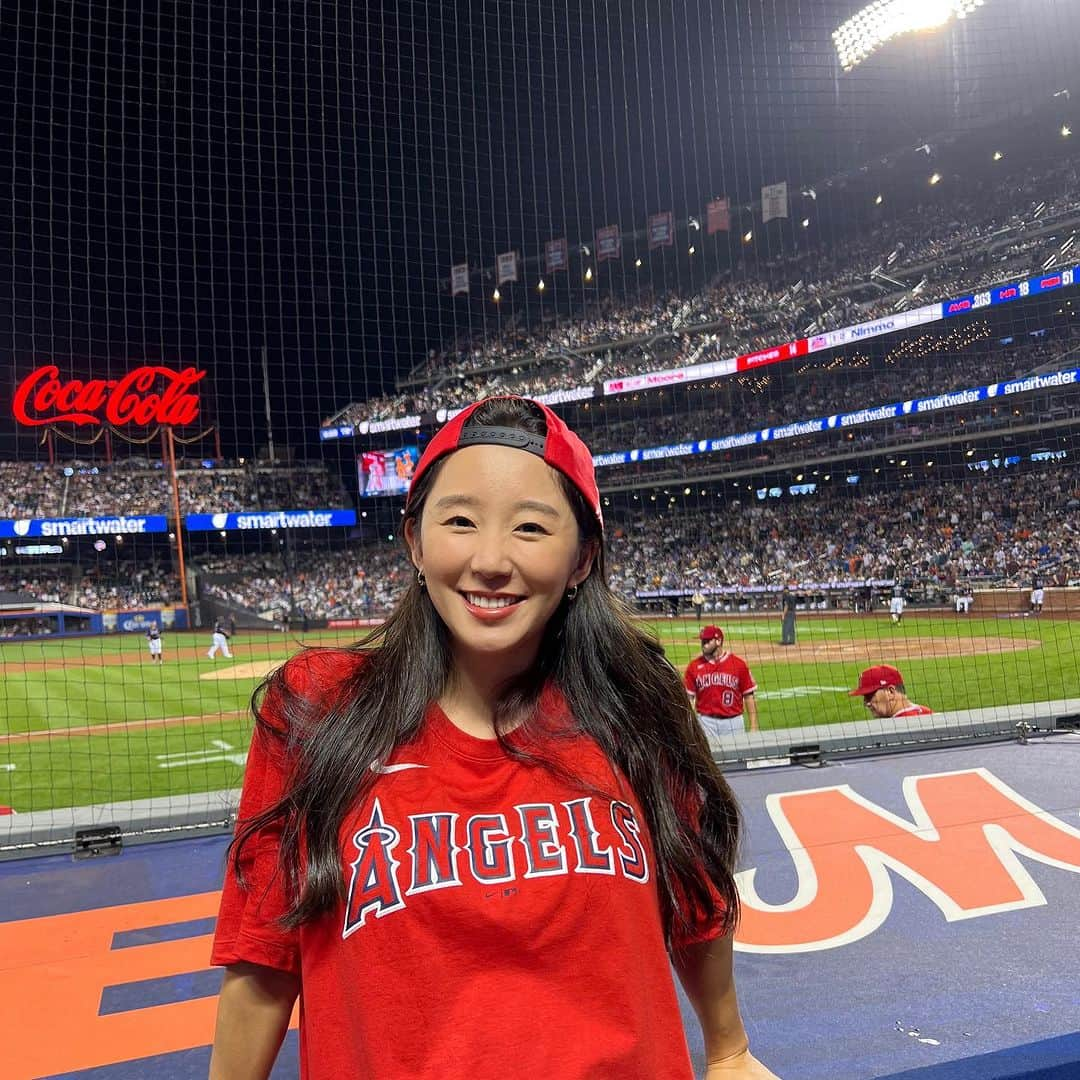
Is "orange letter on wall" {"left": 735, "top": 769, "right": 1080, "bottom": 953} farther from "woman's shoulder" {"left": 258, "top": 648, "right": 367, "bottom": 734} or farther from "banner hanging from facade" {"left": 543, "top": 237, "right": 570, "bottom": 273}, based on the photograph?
"banner hanging from facade" {"left": 543, "top": 237, "right": 570, "bottom": 273}

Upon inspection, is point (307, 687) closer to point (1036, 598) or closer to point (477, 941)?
point (477, 941)

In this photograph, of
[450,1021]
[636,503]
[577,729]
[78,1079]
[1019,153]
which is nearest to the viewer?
[450,1021]

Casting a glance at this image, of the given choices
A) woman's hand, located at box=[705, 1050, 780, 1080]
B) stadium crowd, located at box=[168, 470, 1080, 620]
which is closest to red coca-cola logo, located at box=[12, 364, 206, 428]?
stadium crowd, located at box=[168, 470, 1080, 620]

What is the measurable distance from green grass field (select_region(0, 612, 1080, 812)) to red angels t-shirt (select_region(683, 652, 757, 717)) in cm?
316

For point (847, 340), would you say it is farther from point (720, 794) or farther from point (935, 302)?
point (720, 794)

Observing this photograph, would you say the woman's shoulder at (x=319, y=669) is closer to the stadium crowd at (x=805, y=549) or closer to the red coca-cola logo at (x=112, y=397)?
the stadium crowd at (x=805, y=549)

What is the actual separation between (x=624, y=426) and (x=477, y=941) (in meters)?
39.0

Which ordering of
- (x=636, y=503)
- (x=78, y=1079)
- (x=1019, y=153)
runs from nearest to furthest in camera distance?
(x=78, y=1079), (x=1019, y=153), (x=636, y=503)

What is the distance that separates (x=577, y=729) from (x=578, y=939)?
323mm

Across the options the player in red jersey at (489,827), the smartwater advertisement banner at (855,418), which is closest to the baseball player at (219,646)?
the smartwater advertisement banner at (855,418)

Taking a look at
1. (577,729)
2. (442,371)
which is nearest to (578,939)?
(577,729)

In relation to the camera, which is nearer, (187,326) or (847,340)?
(847,340)

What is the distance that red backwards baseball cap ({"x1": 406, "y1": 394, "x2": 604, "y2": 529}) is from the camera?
1.27 metres

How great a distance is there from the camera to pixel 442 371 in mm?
36969
